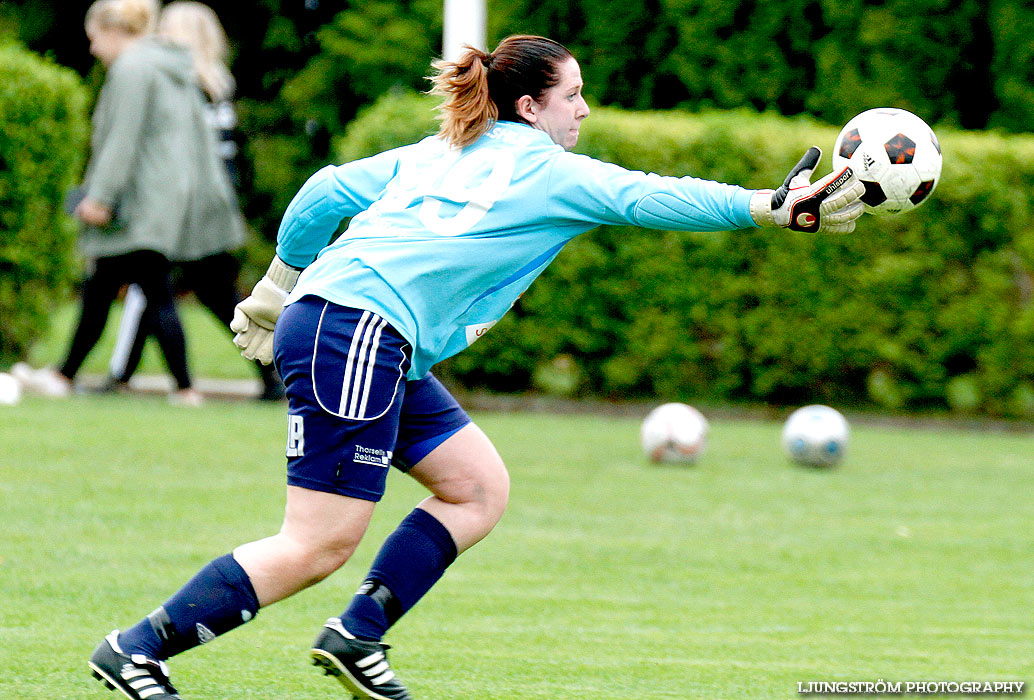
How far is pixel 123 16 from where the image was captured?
372 inches

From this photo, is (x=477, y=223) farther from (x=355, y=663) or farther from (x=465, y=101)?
(x=355, y=663)

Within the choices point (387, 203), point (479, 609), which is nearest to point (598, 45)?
point (479, 609)

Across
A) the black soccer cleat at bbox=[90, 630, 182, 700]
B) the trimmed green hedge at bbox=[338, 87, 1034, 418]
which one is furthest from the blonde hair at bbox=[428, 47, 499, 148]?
the trimmed green hedge at bbox=[338, 87, 1034, 418]

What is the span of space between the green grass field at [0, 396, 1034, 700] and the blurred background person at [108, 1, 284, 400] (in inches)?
27.5

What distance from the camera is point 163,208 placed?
920 centimetres

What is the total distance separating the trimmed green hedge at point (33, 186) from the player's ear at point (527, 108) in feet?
24.9

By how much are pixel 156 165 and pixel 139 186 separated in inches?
8.0

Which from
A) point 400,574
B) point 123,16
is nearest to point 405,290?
point 400,574

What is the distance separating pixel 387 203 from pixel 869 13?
10.4m

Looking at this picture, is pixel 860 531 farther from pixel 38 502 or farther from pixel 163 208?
pixel 163 208

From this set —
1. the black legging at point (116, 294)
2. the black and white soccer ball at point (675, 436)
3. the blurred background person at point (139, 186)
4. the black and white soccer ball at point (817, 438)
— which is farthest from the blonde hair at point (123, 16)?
the black and white soccer ball at point (817, 438)

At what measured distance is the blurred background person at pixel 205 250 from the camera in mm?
9539

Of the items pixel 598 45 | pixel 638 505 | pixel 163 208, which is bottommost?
pixel 638 505

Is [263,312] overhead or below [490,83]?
below
